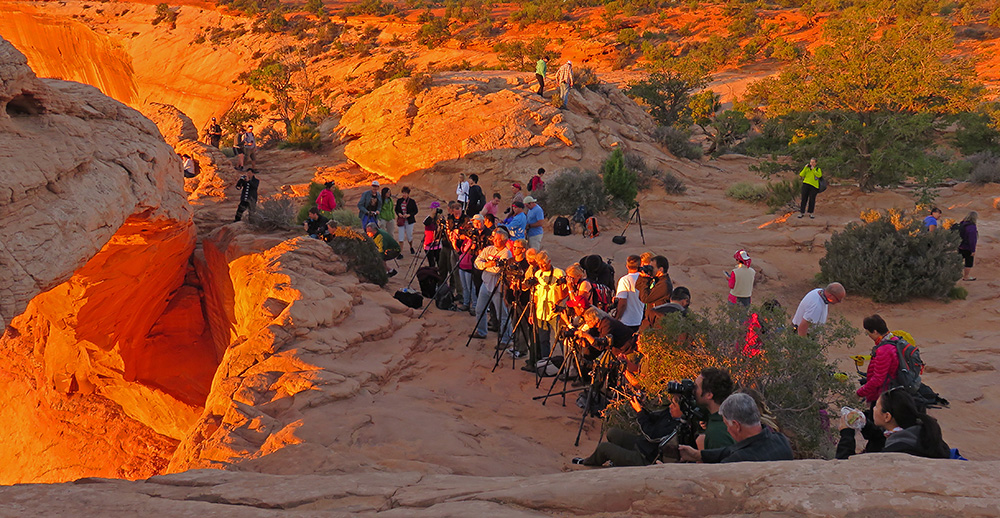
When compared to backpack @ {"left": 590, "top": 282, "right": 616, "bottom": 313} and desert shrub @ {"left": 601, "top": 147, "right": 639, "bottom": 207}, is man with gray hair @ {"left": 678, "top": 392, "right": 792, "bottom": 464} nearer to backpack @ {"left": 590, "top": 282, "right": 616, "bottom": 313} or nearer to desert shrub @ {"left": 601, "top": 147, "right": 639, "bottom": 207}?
backpack @ {"left": 590, "top": 282, "right": 616, "bottom": 313}

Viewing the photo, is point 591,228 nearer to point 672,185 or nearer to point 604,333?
point 672,185

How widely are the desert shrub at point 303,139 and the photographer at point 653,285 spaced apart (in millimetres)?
18660

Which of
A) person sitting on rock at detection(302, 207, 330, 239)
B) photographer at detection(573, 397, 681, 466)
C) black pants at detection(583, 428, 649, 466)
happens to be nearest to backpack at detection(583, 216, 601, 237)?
person sitting on rock at detection(302, 207, 330, 239)

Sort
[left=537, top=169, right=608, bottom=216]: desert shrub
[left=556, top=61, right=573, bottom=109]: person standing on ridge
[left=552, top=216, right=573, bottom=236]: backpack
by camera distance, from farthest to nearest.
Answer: [left=556, top=61, right=573, bottom=109]: person standing on ridge → [left=537, top=169, right=608, bottom=216]: desert shrub → [left=552, top=216, right=573, bottom=236]: backpack

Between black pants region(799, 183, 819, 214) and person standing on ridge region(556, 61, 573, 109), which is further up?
person standing on ridge region(556, 61, 573, 109)

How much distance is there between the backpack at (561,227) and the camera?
1608 cm

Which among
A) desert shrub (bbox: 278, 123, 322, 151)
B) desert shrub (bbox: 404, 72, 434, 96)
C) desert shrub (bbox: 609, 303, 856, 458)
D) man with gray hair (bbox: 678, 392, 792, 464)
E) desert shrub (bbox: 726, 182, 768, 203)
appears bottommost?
desert shrub (bbox: 726, 182, 768, 203)

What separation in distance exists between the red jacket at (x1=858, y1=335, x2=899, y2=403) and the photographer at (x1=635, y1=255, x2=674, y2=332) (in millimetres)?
2235

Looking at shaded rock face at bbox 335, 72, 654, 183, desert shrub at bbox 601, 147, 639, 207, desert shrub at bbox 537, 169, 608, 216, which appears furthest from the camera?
shaded rock face at bbox 335, 72, 654, 183

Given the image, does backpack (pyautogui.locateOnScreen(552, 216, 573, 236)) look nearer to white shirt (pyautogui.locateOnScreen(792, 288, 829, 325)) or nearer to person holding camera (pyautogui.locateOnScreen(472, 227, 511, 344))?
person holding camera (pyautogui.locateOnScreen(472, 227, 511, 344))

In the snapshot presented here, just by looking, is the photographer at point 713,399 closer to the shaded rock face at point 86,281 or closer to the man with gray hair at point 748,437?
the man with gray hair at point 748,437

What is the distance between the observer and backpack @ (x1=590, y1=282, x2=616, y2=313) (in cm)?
779

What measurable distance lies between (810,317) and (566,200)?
1102 centimetres

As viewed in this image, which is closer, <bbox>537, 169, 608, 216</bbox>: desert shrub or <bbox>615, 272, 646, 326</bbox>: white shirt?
<bbox>615, 272, 646, 326</bbox>: white shirt
